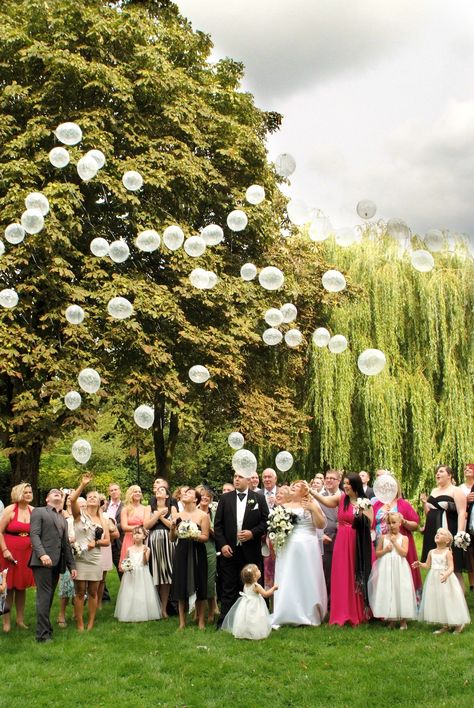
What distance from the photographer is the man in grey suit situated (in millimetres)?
8258

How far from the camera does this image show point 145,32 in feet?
55.8

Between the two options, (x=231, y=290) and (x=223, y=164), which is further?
(x=223, y=164)

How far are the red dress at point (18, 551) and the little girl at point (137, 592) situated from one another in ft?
3.92

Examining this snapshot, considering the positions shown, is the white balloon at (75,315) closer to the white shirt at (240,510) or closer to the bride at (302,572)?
the white shirt at (240,510)

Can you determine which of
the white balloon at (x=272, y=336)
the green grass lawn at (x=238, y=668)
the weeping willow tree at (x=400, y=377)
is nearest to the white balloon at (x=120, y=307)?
the white balloon at (x=272, y=336)

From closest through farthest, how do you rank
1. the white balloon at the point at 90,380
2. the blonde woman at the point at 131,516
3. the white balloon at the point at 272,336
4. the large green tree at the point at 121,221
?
the blonde woman at the point at 131,516
the white balloon at the point at 90,380
the large green tree at the point at 121,221
the white balloon at the point at 272,336

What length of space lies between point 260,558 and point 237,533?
1.54 feet

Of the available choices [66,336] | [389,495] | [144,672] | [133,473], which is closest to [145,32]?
[66,336]

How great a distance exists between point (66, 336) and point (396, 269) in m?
9.52

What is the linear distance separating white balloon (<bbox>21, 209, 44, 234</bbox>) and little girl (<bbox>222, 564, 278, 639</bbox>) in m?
7.03

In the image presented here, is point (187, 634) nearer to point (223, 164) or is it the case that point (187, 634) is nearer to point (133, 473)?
point (223, 164)

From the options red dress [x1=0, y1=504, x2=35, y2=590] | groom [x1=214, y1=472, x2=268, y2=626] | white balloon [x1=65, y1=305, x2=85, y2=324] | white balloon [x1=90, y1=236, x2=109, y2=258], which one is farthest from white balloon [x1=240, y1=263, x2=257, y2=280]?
red dress [x1=0, y1=504, x2=35, y2=590]

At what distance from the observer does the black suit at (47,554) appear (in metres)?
8.26

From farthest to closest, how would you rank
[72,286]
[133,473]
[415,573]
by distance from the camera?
[133,473] < [72,286] < [415,573]
